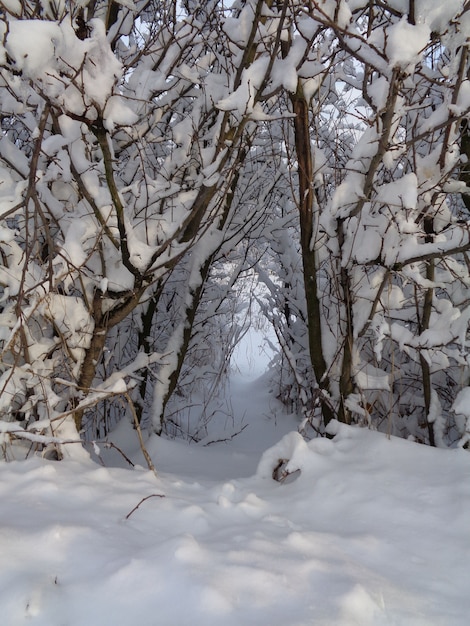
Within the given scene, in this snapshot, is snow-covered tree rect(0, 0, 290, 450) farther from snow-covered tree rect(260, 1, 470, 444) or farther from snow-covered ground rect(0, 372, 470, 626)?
snow-covered ground rect(0, 372, 470, 626)

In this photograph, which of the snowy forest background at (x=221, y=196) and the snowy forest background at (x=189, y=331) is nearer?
the snowy forest background at (x=189, y=331)

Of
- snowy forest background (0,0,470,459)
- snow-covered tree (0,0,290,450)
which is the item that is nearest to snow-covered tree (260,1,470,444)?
snowy forest background (0,0,470,459)

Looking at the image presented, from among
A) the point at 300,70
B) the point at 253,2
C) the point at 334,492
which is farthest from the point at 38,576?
the point at 253,2

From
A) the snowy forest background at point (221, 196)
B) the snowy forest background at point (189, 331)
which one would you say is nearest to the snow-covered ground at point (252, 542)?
the snowy forest background at point (189, 331)

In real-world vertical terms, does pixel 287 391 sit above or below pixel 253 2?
below

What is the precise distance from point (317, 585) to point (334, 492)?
535 mm

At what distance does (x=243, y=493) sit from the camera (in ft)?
5.20

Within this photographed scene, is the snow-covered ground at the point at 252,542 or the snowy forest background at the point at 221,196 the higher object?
the snowy forest background at the point at 221,196

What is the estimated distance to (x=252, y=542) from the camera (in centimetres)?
119

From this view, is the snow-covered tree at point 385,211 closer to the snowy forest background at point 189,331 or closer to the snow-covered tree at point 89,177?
the snowy forest background at point 189,331

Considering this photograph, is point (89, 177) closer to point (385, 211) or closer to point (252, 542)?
point (385, 211)

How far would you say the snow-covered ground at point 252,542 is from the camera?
35.9 inches

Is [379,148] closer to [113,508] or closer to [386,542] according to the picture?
[386,542]

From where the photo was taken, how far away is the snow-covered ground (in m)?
0.91
